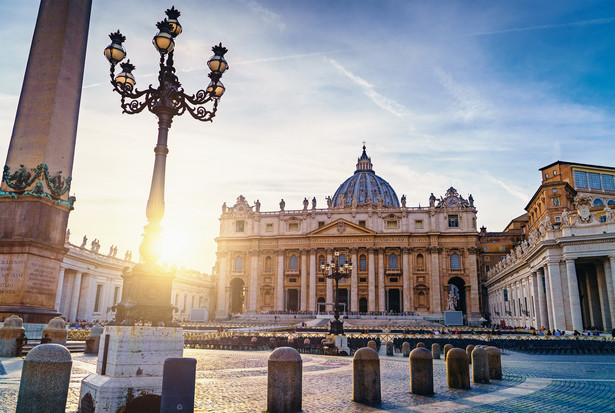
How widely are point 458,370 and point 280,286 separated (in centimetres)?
6115

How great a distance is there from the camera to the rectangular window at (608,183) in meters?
53.6

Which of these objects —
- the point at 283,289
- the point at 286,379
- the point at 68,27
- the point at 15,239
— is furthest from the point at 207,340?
the point at 283,289

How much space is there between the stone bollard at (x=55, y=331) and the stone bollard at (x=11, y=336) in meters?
0.62

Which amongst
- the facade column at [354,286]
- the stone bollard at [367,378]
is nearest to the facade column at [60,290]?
the stone bollard at [367,378]

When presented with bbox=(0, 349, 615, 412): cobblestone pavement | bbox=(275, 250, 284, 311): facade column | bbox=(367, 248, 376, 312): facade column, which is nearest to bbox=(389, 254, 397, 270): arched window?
bbox=(367, 248, 376, 312): facade column

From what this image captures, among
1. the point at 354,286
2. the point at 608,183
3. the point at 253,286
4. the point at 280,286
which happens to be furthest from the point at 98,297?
the point at 608,183

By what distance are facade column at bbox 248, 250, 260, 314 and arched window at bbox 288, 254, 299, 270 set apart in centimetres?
544

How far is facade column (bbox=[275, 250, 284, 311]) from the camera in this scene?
226ft

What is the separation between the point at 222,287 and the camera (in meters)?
72.6

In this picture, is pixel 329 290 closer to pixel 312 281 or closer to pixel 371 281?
pixel 312 281

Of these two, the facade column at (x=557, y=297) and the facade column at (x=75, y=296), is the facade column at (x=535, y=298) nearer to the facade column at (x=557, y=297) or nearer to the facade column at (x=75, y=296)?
the facade column at (x=557, y=297)

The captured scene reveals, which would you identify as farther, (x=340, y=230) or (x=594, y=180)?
(x=340, y=230)

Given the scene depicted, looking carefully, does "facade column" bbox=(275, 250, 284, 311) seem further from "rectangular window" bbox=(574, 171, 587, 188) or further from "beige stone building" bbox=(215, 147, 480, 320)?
"rectangular window" bbox=(574, 171, 587, 188)

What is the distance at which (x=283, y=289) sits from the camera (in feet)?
230
